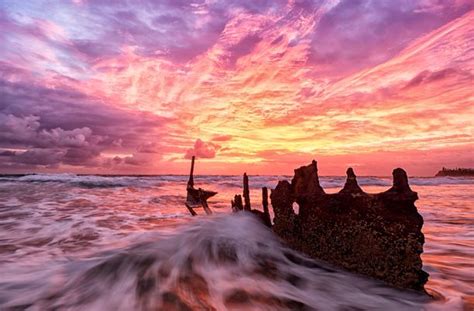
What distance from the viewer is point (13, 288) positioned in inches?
280

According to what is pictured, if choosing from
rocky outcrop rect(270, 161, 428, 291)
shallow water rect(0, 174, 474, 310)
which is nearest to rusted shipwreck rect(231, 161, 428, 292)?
rocky outcrop rect(270, 161, 428, 291)

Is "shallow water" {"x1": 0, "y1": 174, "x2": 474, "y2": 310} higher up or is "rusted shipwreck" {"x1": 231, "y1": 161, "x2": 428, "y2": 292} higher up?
"rusted shipwreck" {"x1": 231, "y1": 161, "x2": 428, "y2": 292}

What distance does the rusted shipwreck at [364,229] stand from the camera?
6324mm

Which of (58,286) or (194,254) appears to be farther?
(194,254)

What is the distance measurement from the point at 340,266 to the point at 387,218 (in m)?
1.59

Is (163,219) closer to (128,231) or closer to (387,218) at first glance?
(128,231)

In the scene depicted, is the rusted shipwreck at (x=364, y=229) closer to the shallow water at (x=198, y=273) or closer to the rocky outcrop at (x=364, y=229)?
the rocky outcrop at (x=364, y=229)

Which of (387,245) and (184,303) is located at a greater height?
(387,245)

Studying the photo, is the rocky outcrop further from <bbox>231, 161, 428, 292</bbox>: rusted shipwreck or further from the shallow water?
the shallow water

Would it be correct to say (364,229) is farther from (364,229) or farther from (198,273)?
(198,273)

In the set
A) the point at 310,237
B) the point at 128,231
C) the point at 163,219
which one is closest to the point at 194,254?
the point at 310,237

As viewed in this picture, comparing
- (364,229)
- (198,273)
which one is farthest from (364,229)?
(198,273)

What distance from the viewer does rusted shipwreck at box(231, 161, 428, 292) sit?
6324 millimetres

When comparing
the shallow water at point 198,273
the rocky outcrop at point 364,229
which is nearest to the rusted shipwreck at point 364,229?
the rocky outcrop at point 364,229
